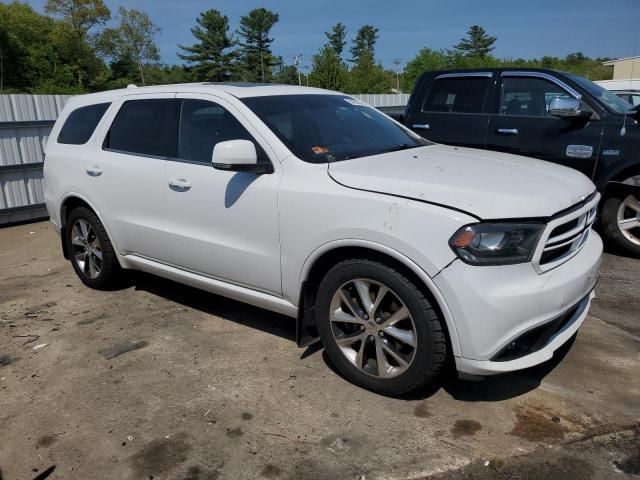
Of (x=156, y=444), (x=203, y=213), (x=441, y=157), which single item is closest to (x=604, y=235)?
(x=441, y=157)

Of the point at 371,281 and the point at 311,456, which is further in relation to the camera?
the point at 371,281

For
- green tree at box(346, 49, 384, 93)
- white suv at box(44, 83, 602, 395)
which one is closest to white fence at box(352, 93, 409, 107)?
white suv at box(44, 83, 602, 395)

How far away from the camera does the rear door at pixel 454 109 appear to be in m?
6.29

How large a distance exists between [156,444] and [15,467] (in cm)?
67

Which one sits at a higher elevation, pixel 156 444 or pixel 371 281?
pixel 371 281

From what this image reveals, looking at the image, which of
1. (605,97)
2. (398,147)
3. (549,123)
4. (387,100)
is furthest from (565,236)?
(387,100)

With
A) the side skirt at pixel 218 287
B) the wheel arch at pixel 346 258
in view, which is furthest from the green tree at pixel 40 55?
the wheel arch at pixel 346 258

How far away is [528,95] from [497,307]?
425cm

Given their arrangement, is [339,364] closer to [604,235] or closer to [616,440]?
[616,440]

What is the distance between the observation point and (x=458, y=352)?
106 inches

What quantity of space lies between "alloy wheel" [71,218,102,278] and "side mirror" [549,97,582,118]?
458 cm

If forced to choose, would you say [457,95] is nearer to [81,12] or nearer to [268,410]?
[268,410]

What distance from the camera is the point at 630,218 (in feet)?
18.2

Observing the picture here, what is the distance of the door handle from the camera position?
3.82 metres
